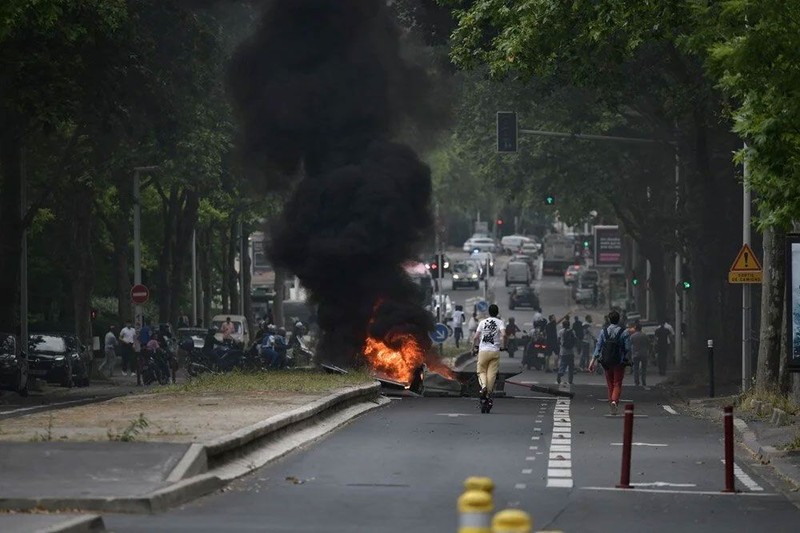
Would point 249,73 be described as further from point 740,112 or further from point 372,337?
point 740,112

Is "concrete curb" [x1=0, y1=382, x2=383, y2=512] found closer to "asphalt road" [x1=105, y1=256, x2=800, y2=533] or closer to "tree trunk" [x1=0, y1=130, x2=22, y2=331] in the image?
"asphalt road" [x1=105, y1=256, x2=800, y2=533]

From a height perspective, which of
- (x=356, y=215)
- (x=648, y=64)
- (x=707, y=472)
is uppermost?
(x=648, y=64)

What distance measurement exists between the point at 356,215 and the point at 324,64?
4.37m

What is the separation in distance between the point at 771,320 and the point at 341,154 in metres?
15.0

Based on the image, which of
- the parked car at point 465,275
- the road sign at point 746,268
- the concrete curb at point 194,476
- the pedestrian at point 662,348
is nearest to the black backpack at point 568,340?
the pedestrian at point 662,348

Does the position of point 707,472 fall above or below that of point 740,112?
below

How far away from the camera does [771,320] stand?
3108 centimetres

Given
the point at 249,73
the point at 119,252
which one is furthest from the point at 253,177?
the point at 119,252

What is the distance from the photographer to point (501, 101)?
59688mm

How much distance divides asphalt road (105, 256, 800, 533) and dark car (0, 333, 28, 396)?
1422cm

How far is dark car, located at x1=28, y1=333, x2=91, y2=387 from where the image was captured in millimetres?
44500

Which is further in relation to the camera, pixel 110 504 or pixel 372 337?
pixel 372 337

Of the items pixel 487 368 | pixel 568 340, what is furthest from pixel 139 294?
pixel 487 368

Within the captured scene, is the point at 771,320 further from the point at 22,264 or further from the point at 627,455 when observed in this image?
the point at 22,264
